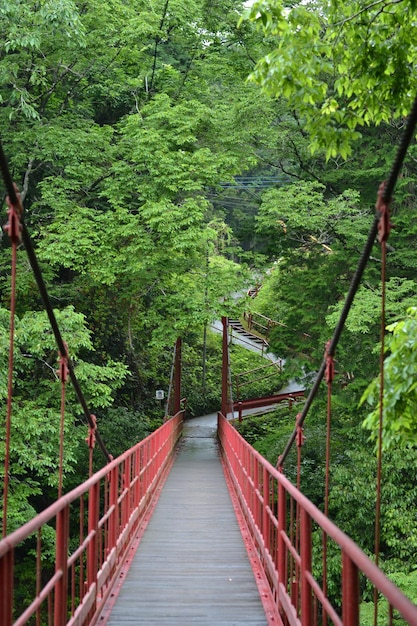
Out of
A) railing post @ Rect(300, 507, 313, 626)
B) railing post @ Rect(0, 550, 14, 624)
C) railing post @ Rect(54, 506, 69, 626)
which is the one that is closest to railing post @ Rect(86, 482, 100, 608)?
railing post @ Rect(54, 506, 69, 626)

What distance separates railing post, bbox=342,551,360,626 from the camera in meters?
2.45

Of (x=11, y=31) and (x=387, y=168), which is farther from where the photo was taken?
(x=387, y=168)

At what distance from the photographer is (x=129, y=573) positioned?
591 centimetres

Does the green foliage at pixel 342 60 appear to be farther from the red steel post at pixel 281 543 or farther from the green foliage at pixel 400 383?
the red steel post at pixel 281 543

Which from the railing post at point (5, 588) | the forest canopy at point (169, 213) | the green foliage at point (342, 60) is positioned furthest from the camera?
the forest canopy at point (169, 213)

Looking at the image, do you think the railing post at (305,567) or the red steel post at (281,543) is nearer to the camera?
the railing post at (305,567)

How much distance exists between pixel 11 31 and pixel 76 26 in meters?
1.09

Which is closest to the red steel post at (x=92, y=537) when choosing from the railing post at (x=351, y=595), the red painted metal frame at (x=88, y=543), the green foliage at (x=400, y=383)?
the red painted metal frame at (x=88, y=543)

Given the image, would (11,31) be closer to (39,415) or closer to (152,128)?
A: (152,128)

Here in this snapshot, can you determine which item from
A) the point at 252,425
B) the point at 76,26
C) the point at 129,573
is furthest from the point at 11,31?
the point at 252,425

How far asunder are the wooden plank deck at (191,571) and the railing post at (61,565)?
118 centimetres

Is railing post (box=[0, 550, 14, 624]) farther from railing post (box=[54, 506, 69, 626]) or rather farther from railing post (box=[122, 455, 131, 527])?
railing post (box=[122, 455, 131, 527])

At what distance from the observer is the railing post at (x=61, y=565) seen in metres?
3.33

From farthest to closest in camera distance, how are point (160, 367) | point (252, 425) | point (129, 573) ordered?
1. point (160, 367)
2. point (252, 425)
3. point (129, 573)
